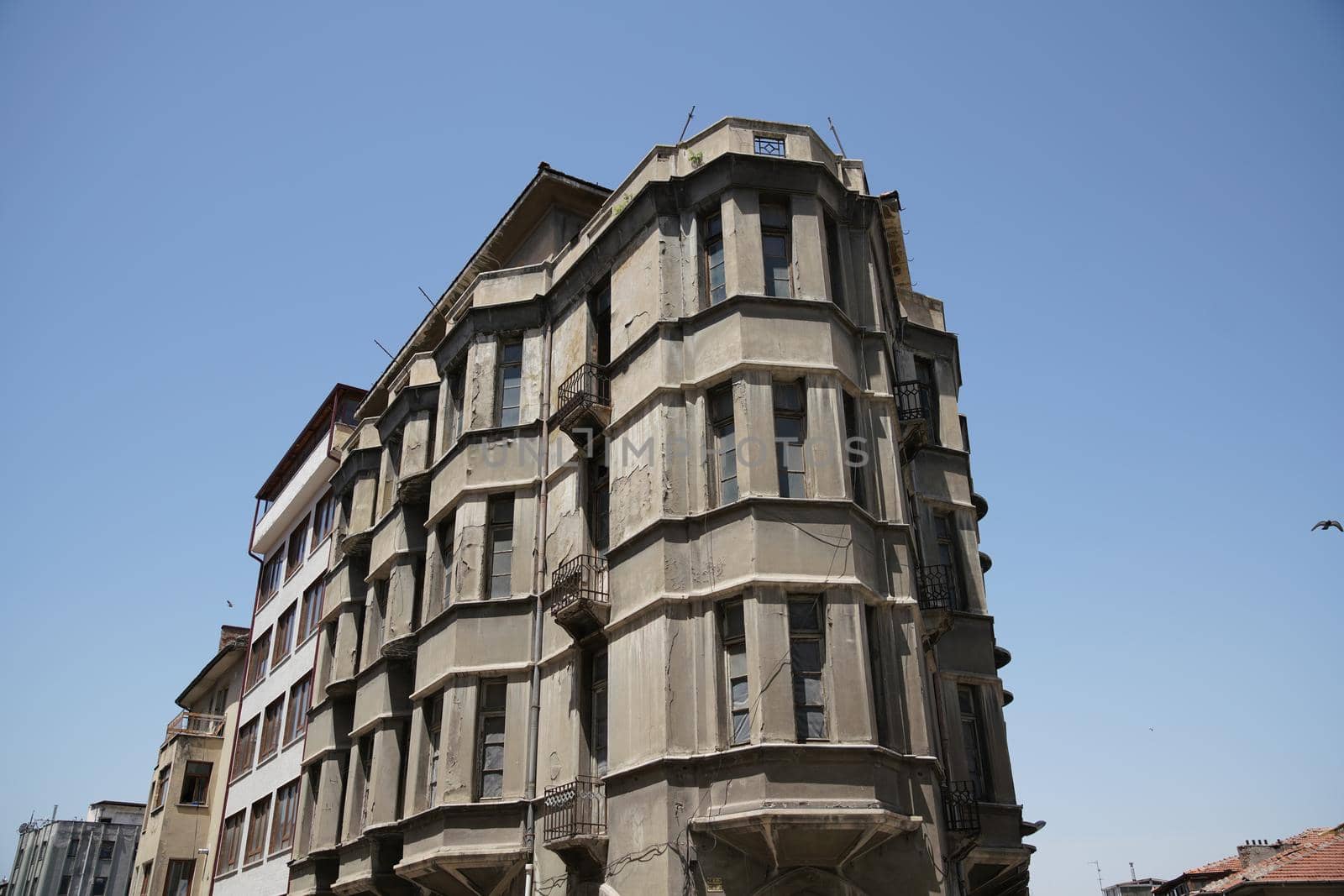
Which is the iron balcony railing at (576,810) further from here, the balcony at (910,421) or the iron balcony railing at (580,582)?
the balcony at (910,421)

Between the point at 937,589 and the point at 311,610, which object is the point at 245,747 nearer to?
the point at 311,610

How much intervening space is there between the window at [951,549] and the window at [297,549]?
2589 centimetres

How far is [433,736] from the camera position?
24328 mm

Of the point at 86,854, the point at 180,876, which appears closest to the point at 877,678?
the point at 180,876

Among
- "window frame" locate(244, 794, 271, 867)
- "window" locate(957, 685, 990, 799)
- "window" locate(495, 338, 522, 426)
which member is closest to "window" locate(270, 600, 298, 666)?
"window frame" locate(244, 794, 271, 867)

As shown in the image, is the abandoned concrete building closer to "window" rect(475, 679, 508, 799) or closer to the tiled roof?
"window" rect(475, 679, 508, 799)

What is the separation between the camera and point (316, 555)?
39719 millimetres

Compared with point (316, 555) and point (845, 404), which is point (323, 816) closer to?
point (316, 555)

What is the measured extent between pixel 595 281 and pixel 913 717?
12.2m

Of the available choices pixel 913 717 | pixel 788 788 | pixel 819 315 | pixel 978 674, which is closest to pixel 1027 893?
pixel 978 674

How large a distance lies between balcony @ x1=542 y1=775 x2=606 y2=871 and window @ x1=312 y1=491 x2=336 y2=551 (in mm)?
20558

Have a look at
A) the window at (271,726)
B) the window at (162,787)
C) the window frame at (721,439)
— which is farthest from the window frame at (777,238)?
the window at (162,787)

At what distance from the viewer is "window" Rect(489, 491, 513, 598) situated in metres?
24.5

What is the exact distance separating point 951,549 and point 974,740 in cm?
462
